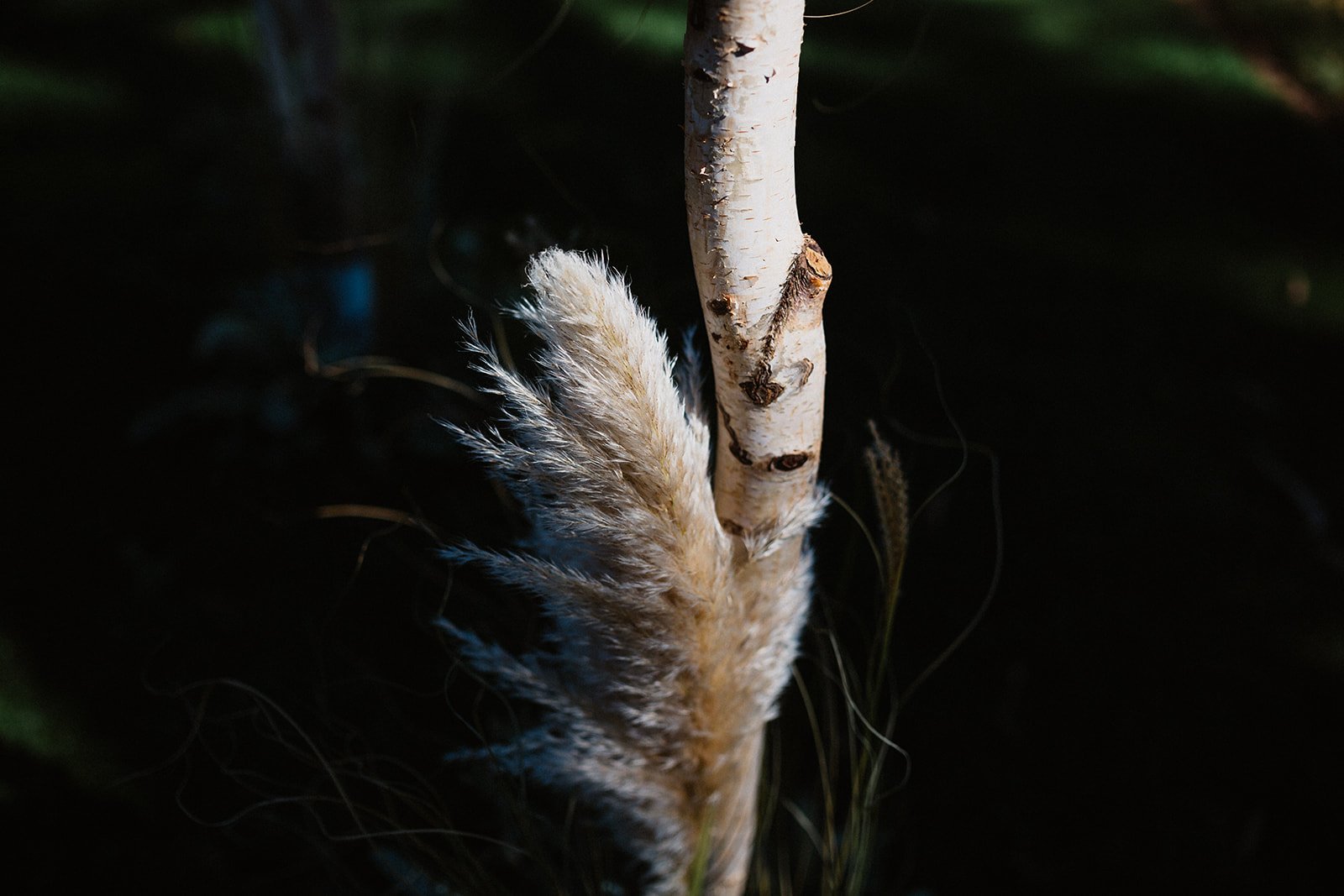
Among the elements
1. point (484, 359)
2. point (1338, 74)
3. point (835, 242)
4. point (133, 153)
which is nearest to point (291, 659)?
point (484, 359)

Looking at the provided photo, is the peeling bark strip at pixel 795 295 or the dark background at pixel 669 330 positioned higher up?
the peeling bark strip at pixel 795 295

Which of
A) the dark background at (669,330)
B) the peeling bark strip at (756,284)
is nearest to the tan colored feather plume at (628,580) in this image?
the peeling bark strip at (756,284)

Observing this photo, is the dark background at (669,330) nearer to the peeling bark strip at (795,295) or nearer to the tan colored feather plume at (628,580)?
the tan colored feather plume at (628,580)

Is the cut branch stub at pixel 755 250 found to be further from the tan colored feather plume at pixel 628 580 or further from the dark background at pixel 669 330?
the dark background at pixel 669 330

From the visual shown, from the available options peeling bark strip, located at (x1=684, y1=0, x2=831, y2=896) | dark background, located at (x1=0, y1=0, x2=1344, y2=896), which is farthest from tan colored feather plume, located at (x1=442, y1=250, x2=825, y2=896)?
dark background, located at (x1=0, y1=0, x2=1344, y2=896)

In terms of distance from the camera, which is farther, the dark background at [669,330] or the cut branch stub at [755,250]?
the dark background at [669,330]

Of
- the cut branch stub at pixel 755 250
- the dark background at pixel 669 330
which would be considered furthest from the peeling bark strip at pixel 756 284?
the dark background at pixel 669 330

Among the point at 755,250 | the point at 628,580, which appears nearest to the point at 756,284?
the point at 755,250
